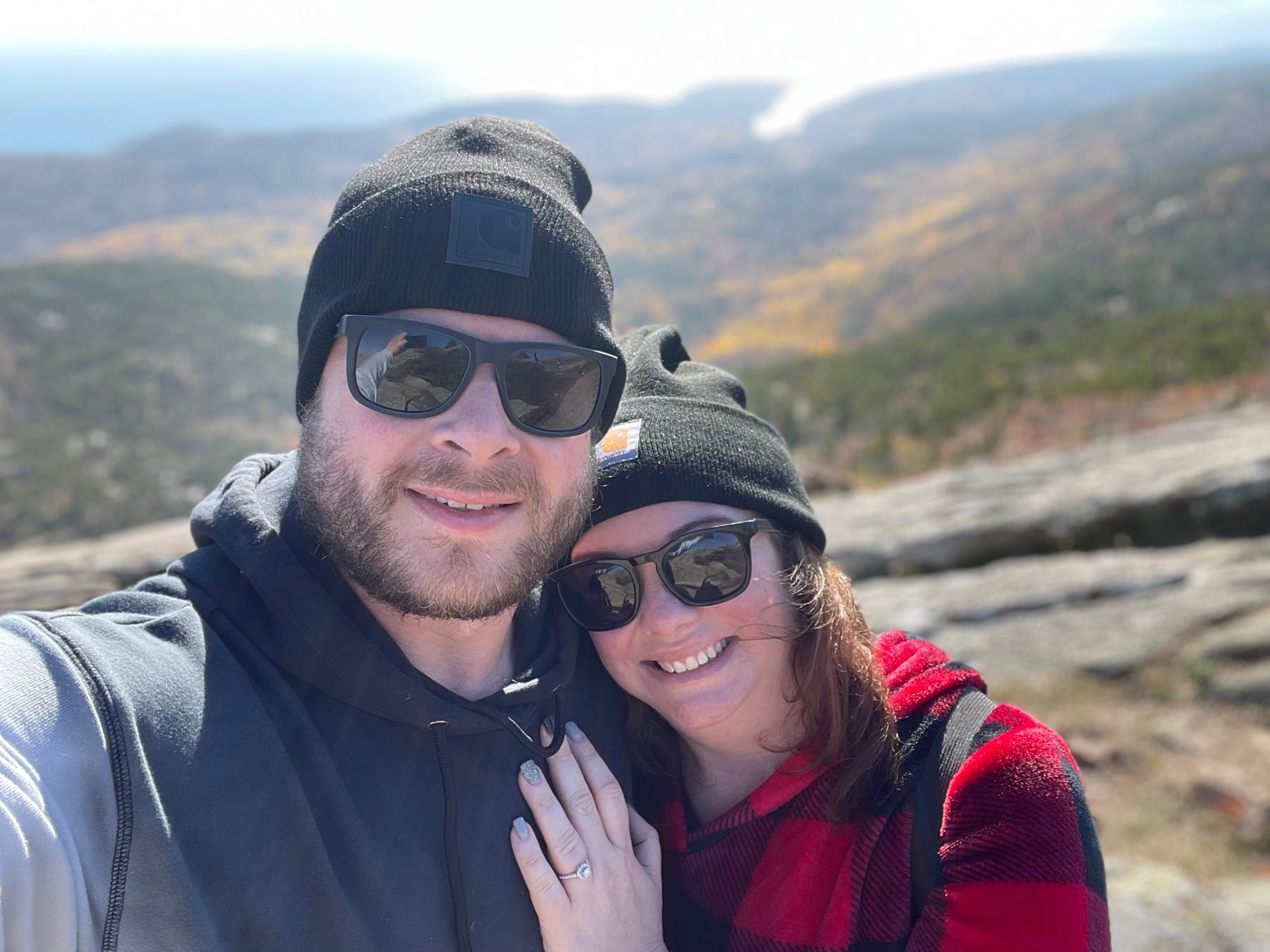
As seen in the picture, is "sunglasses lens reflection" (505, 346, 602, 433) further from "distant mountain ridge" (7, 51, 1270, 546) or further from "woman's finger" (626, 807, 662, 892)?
"distant mountain ridge" (7, 51, 1270, 546)

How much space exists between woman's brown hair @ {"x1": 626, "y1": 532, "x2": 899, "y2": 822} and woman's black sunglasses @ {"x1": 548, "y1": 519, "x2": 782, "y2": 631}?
0.19 m

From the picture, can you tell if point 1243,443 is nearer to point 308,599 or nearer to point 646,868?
point 646,868

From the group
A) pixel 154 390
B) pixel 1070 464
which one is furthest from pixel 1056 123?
pixel 1070 464

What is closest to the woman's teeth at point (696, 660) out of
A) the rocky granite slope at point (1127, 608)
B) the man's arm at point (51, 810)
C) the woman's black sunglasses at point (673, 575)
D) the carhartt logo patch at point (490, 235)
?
the woman's black sunglasses at point (673, 575)

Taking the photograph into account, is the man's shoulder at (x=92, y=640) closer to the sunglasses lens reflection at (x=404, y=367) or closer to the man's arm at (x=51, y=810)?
the man's arm at (x=51, y=810)

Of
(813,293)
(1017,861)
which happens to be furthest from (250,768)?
(813,293)

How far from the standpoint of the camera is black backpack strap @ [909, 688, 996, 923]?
6.69 feet

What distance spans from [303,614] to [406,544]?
0.26m

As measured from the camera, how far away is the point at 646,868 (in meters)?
2.23

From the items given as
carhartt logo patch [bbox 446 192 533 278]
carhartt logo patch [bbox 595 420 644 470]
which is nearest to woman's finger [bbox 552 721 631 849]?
carhartt logo patch [bbox 595 420 644 470]

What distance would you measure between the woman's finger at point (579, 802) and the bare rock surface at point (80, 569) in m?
5.43

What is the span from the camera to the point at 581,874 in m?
1.99

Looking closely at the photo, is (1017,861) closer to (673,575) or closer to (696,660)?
(696,660)

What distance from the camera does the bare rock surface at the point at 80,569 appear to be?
6309 millimetres
